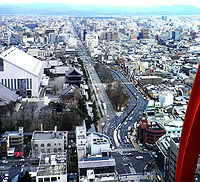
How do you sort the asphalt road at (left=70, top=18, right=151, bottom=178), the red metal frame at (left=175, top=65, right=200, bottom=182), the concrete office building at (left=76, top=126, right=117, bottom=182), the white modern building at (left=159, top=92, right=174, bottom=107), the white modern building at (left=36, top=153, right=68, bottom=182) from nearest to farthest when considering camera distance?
the red metal frame at (left=175, top=65, right=200, bottom=182) < the white modern building at (left=36, top=153, right=68, bottom=182) < the concrete office building at (left=76, top=126, right=117, bottom=182) < the asphalt road at (left=70, top=18, right=151, bottom=178) < the white modern building at (left=159, top=92, right=174, bottom=107)

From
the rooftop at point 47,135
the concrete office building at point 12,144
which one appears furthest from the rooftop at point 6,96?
the rooftop at point 47,135

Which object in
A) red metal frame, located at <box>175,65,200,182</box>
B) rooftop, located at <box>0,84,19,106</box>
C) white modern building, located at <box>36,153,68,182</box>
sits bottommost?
rooftop, located at <box>0,84,19,106</box>

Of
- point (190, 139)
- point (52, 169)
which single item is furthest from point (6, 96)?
point (190, 139)

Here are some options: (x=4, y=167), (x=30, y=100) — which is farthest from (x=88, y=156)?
(x=30, y=100)

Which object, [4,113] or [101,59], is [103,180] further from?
[101,59]

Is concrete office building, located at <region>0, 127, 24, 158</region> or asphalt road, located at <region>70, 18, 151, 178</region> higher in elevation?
concrete office building, located at <region>0, 127, 24, 158</region>

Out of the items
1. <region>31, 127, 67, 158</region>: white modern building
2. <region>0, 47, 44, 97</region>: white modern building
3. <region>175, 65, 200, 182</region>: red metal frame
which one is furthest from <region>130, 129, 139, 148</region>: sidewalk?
<region>175, 65, 200, 182</region>: red metal frame

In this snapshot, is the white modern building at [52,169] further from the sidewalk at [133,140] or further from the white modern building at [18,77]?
the white modern building at [18,77]

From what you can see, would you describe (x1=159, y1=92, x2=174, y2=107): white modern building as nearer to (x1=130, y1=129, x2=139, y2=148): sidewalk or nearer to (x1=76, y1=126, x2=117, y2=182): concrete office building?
(x1=130, y1=129, x2=139, y2=148): sidewalk
